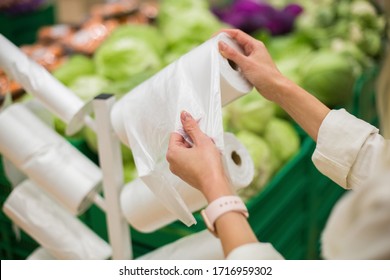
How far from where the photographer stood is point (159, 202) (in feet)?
3.23

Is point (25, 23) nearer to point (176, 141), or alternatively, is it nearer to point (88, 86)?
point (88, 86)

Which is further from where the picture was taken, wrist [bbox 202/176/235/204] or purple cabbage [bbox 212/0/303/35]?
purple cabbage [bbox 212/0/303/35]

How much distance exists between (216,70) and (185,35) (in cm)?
100

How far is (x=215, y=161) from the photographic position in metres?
0.76

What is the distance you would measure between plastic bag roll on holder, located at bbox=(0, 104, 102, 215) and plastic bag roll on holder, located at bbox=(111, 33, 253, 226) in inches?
7.1

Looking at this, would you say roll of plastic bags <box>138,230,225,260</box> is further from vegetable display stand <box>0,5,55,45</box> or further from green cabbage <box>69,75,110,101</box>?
vegetable display stand <box>0,5,55,45</box>

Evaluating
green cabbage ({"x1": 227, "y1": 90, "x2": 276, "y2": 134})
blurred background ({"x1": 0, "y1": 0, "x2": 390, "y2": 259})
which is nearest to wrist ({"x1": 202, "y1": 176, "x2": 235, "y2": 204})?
blurred background ({"x1": 0, "y1": 0, "x2": 390, "y2": 259})

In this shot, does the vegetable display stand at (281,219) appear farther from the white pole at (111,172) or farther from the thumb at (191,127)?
the thumb at (191,127)

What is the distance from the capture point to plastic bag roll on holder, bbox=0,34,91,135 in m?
1.06

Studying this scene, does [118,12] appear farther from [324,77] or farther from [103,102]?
[103,102]

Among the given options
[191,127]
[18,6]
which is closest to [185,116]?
[191,127]

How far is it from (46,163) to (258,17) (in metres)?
1.37

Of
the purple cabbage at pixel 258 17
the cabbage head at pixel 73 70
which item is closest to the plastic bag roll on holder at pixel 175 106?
the cabbage head at pixel 73 70
